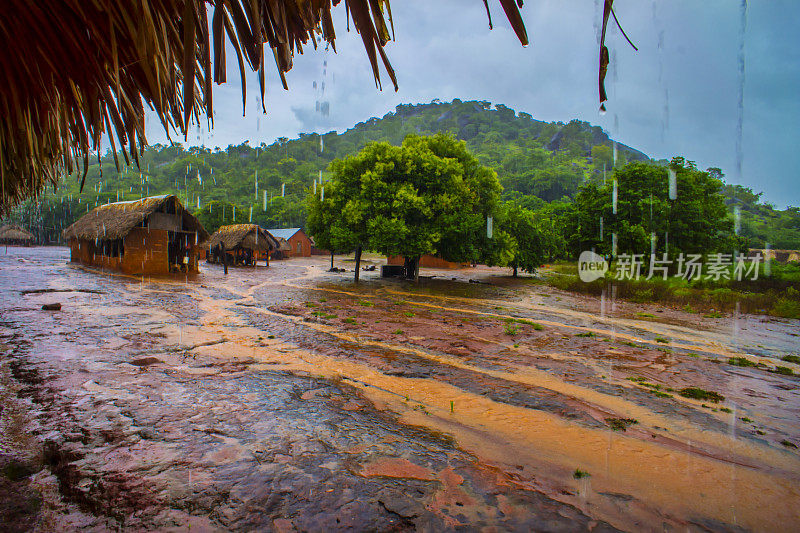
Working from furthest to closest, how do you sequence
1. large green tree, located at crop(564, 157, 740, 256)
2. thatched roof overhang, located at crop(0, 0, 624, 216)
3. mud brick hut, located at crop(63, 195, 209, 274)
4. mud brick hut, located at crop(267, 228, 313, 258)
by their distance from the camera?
mud brick hut, located at crop(267, 228, 313, 258) → large green tree, located at crop(564, 157, 740, 256) → mud brick hut, located at crop(63, 195, 209, 274) → thatched roof overhang, located at crop(0, 0, 624, 216)

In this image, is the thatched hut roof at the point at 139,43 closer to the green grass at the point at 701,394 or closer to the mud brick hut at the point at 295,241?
the green grass at the point at 701,394

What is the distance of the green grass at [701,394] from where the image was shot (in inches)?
220

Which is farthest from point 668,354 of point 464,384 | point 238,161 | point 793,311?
point 238,161

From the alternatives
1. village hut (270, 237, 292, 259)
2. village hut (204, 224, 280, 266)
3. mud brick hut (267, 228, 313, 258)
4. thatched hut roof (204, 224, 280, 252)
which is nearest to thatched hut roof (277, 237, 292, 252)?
village hut (270, 237, 292, 259)

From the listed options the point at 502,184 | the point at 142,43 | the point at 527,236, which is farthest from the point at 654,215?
the point at 502,184

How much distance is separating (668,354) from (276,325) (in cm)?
1007

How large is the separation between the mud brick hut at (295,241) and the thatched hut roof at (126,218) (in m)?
23.5

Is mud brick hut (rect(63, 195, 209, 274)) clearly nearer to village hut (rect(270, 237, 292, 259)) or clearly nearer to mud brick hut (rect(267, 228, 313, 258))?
village hut (rect(270, 237, 292, 259))

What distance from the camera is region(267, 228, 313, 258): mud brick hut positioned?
157 ft

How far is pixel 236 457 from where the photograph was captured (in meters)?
3.21

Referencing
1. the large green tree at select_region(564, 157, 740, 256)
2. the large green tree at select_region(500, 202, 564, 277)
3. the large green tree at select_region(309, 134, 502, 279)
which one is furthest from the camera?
the large green tree at select_region(500, 202, 564, 277)

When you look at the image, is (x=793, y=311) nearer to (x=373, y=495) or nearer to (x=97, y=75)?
(x=373, y=495)

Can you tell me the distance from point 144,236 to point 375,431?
72.3 feet

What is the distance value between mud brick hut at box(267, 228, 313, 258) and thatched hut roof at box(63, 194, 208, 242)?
77.1 feet
